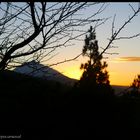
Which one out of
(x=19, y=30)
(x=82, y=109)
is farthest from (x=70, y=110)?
(x=19, y=30)

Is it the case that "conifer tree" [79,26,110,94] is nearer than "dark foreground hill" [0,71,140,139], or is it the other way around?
"conifer tree" [79,26,110,94]

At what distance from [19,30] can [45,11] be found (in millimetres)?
581

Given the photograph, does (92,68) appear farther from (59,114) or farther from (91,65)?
(59,114)

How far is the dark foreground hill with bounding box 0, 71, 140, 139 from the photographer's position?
319 inches

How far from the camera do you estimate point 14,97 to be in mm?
9180

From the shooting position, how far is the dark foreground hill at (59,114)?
26.6 feet

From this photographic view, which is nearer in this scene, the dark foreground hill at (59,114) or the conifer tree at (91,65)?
the conifer tree at (91,65)

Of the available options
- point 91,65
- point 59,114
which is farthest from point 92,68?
point 59,114

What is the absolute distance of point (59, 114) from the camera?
8.97 meters

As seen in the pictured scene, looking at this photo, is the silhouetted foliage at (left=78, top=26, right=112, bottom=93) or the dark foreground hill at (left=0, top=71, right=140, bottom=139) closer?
the silhouetted foliage at (left=78, top=26, right=112, bottom=93)

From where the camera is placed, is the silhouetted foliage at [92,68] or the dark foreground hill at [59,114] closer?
the silhouetted foliage at [92,68]

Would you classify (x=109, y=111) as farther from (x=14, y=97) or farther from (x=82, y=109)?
(x=14, y=97)

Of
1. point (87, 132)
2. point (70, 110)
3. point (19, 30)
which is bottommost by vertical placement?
point (87, 132)

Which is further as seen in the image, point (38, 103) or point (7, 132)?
point (38, 103)
